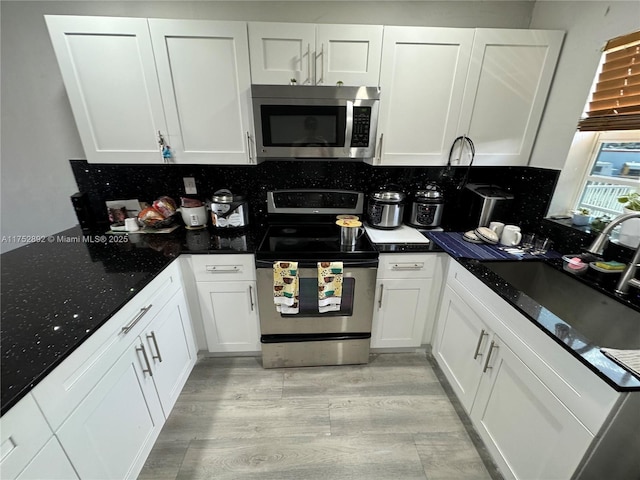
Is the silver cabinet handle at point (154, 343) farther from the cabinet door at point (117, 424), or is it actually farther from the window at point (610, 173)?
the window at point (610, 173)

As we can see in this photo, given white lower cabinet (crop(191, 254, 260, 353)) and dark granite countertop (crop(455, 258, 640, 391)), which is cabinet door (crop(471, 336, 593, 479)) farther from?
white lower cabinet (crop(191, 254, 260, 353))

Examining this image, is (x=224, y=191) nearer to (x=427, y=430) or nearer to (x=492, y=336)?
(x=492, y=336)

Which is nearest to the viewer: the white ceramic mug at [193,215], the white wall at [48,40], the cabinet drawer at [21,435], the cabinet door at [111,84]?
the cabinet drawer at [21,435]

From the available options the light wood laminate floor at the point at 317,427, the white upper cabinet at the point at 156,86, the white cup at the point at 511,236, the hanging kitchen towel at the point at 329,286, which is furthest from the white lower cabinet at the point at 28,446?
the white cup at the point at 511,236

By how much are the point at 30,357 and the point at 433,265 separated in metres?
1.80

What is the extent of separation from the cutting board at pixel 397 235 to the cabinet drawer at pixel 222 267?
2.64ft

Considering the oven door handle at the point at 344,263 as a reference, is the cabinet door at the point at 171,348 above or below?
below

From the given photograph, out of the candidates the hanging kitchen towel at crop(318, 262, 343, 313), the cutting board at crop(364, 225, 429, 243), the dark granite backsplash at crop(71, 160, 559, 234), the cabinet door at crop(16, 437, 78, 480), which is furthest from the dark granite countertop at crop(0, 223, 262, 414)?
the cutting board at crop(364, 225, 429, 243)

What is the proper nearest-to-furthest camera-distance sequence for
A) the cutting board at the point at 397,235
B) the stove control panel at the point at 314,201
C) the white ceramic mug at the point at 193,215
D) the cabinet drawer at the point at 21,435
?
1. the cabinet drawer at the point at 21,435
2. the cutting board at the point at 397,235
3. the white ceramic mug at the point at 193,215
4. the stove control panel at the point at 314,201

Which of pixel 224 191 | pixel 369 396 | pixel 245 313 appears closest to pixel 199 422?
pixel 245 313

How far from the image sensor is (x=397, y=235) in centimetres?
177

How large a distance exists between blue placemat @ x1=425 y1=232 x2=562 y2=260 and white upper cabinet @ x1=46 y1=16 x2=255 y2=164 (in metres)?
1.33

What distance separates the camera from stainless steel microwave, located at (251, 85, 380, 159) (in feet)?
4.72

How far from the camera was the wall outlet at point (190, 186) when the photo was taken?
1926mm
